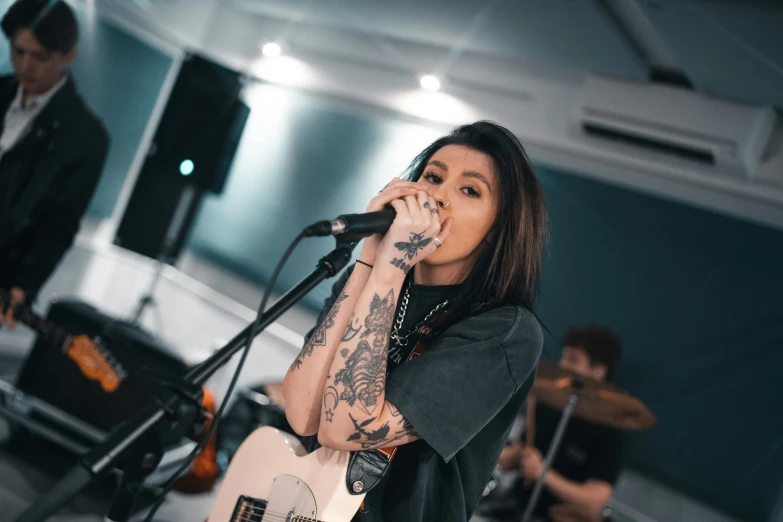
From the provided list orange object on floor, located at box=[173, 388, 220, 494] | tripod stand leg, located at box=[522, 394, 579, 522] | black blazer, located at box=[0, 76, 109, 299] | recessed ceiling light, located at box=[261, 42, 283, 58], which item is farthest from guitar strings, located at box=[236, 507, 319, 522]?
recessed ceiling light, located at box=[261, 42, 283, 58]

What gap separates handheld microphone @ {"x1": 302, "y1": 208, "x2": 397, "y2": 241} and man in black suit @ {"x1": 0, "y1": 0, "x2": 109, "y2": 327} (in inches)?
74.5

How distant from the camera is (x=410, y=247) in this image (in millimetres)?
1141

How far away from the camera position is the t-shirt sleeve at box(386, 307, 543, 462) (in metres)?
1.07

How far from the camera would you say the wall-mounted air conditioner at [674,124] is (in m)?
3.11

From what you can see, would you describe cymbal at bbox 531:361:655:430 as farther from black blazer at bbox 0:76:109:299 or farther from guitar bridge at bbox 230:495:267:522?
black blazer at bbox 0:76:109:299

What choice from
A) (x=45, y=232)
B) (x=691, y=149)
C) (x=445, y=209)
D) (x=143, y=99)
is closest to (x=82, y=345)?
(x=45, y=232)

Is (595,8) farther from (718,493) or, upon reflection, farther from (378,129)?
(718,493)

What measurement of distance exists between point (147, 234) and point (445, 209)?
2851mm

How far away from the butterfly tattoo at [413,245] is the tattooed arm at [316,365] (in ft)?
0.38

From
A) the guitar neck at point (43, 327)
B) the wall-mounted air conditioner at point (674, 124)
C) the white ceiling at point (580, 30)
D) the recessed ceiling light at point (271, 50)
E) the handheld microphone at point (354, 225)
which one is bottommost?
the guitar neck at point (43, 327)

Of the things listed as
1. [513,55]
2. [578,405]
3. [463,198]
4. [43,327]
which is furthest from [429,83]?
[463,198]

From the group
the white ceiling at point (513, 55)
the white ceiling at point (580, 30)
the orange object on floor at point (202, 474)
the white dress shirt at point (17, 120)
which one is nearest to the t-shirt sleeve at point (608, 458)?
the white ceiling at point (513, 55)

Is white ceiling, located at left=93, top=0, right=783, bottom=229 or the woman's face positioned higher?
white ceiling, located at left=93, top=0, right=783, bottom=229

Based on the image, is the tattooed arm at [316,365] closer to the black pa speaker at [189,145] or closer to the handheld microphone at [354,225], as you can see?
the handheld microphone at [354,225]
